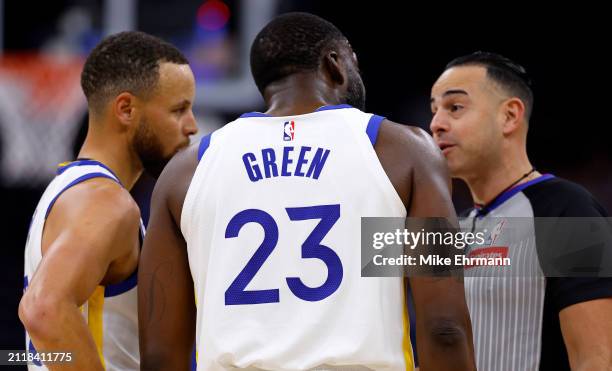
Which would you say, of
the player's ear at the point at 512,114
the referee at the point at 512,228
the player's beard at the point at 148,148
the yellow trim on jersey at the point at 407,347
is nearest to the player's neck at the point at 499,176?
the referee at the point at 512,228

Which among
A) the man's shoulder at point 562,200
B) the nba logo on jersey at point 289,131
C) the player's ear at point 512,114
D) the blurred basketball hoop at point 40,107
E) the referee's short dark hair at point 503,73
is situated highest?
the blurred basketball hoop at point 40,107

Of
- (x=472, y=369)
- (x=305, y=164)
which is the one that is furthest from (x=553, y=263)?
(x=305, y=164)

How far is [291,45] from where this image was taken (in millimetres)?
2854

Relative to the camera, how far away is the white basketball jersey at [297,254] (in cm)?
253

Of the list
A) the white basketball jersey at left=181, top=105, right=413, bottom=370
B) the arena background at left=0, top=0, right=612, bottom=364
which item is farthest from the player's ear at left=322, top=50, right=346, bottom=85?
the arena background at left=0, top=0, right=612, bottom=364

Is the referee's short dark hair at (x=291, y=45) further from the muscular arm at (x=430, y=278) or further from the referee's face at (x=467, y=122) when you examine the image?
the referee's face at (x=467, y=122)

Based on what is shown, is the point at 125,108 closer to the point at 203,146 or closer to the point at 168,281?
the point at 203,146

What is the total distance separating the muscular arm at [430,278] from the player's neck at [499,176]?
4.06ft

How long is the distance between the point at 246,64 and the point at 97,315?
7.30 metres

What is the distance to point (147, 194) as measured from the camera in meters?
9.45

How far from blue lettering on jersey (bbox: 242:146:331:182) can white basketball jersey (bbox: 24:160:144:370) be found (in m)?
0.79

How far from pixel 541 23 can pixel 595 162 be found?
191cm

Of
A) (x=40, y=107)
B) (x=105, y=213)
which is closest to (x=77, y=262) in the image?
(x=105, y=213)

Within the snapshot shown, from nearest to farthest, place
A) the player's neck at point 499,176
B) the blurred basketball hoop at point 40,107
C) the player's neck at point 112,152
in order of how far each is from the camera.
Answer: the player's neck at point 112,152 → the player's neck at point 499,176 → the blurred basketball hoop at point 40,107
